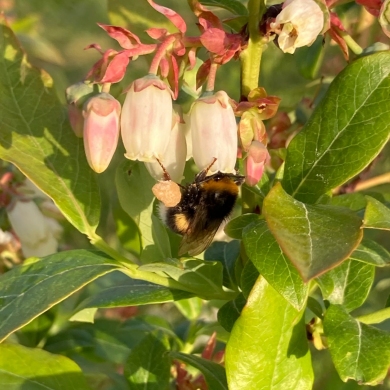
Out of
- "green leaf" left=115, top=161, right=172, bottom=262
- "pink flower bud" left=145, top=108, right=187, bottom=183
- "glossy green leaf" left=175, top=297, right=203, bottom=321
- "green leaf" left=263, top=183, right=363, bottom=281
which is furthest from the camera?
"glossy green leaf" left=175, top=297, right=203, bottom=321

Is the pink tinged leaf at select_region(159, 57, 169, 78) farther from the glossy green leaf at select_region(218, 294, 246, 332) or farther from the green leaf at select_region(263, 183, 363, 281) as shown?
the glossy green leaf at select_region(218, 294, 246, 332)

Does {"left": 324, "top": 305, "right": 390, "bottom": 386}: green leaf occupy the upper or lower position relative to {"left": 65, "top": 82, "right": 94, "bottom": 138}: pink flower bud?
lower

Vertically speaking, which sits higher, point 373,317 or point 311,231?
point 311,231

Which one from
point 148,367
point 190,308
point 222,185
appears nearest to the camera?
point 222,185

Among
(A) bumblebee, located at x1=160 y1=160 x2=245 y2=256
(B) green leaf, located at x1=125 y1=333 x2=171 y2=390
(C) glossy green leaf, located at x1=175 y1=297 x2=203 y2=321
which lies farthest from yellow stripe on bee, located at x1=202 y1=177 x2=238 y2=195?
(C) glossy green leaf, located at x1=175 y1=297 x2=203 y2=321

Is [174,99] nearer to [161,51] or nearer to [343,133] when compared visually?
[161,51]

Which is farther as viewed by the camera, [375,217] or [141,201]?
[141,201]

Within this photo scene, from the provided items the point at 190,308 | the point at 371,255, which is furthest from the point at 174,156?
the point at 190,308

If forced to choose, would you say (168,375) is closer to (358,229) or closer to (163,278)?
(163,278)

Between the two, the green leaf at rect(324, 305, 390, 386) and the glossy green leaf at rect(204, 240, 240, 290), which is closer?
the green leaf at rect(324, 305, 390, 386)
